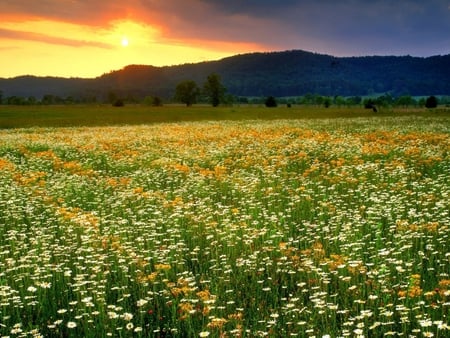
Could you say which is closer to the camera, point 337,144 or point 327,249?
point 327,249

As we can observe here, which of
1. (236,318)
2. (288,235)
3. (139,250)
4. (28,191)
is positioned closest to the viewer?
(236,318)

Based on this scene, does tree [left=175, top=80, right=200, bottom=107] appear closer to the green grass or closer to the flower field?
the green grass

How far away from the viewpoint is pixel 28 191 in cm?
1282

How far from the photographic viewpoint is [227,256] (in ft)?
25.0

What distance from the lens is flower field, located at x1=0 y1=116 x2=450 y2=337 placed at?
539cm

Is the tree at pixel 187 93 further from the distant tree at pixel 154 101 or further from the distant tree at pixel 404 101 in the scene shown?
the distant tree at pixel 404 101

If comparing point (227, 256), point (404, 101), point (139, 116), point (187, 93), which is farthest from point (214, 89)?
point (227, 256)

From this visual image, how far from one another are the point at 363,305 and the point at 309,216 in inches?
168

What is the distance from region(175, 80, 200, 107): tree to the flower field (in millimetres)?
132604

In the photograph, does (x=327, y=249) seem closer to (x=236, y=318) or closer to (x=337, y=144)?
(x=236, y=318)

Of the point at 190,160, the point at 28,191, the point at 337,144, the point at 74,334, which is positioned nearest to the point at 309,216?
the point at 74,334

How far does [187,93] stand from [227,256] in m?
142

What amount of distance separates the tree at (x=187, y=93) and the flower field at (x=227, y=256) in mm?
132604

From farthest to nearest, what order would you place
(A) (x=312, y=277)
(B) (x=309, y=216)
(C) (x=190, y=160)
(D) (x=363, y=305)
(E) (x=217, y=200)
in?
(C) (x=190, y=160) → (E) (x=217, y=200) → (B) (x=309, y=216) → (A) (x=312, y=277) → (D) (x=363, y=305)
